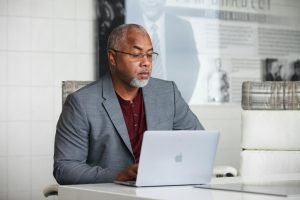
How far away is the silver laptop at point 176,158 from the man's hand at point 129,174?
25 mm

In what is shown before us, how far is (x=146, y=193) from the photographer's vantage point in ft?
6.26

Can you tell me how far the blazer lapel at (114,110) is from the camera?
8.82ft

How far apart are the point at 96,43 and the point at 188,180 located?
294 centimetres

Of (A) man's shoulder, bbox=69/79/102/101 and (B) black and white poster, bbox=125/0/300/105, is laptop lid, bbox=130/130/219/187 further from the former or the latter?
(B) black and white poster, bbox=125/0/300/105

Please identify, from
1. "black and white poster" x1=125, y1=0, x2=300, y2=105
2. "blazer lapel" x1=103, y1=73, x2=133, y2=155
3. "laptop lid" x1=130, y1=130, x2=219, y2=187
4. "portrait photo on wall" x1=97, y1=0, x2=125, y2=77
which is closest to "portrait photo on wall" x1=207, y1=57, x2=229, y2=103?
"black and white poster" x1=125, y1=0, x2=300, y2=105

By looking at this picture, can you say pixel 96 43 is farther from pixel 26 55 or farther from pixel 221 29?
pixel 221 29

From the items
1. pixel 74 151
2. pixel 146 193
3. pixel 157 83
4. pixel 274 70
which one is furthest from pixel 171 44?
pixel 146 193

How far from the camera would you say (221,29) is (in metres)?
5.62

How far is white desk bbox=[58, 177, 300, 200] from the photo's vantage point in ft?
5.88

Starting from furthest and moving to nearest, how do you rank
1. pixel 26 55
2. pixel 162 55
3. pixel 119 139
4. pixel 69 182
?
pixel 162 55 → pixel 26 55 → pixel 119 139 → pixel 69 182

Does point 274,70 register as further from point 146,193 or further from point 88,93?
point 146,193

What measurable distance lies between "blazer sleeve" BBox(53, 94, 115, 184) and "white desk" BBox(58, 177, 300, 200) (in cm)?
26

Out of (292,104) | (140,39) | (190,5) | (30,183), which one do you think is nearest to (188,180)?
(140,39)

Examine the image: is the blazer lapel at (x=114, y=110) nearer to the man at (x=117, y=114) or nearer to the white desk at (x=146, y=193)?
the man at (x=117, y=114)
